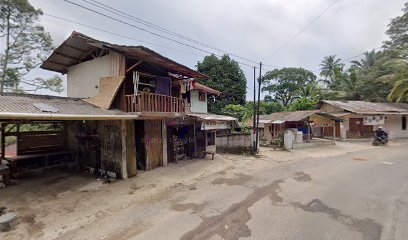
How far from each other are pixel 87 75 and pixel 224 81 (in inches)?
695

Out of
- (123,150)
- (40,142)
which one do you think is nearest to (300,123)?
(123,150)

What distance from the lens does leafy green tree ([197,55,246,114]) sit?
26.7 m

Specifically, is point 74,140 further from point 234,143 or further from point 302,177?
point 302,177

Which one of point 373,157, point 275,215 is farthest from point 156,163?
point 373,157

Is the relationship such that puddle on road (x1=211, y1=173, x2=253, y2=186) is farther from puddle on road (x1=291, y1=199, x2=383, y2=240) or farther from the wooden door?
the wooden door

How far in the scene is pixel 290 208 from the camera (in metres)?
6.17

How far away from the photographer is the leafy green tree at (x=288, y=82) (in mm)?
45406

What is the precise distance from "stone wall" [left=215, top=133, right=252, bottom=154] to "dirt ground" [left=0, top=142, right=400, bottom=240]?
3676mm

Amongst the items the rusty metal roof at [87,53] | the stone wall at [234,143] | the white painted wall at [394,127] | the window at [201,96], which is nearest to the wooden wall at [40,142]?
the rusty metal roof at [87,53]

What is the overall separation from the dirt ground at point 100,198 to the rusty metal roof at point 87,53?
5.32 meters

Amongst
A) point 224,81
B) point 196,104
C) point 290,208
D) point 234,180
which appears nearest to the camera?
point 290,208

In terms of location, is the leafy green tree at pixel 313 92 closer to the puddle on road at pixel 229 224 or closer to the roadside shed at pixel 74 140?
the puddle on road at pixel 229 224

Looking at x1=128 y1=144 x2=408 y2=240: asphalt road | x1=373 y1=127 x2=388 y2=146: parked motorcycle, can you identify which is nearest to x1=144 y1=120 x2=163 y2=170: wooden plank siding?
x1=128 y1=144 x2=408 y2=240: asphalt road

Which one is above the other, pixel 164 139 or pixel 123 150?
pixel 164 139
